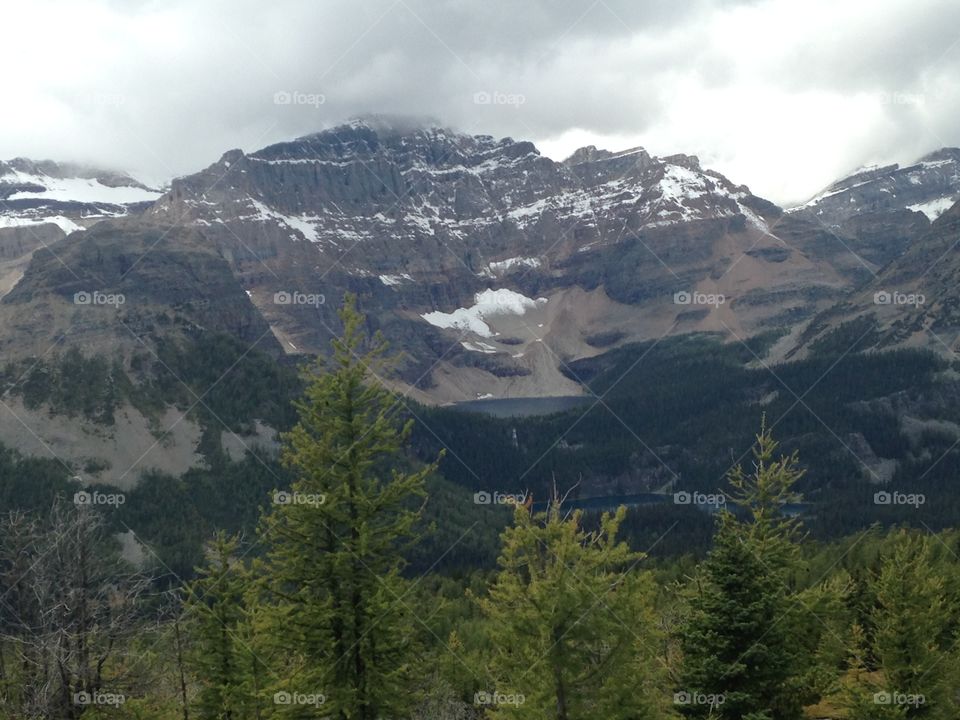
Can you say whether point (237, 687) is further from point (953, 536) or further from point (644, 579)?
point (953, 536)

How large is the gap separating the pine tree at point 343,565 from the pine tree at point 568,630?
3312 millimetres

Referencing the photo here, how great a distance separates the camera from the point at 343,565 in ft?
83.0

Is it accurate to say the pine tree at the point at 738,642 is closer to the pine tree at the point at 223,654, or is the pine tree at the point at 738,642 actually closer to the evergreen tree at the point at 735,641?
the evergreen tree at the point at 735,641

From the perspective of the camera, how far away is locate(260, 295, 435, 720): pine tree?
25047 mm

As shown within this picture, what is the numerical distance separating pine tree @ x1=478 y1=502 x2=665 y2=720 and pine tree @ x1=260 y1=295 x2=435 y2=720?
3312 mm

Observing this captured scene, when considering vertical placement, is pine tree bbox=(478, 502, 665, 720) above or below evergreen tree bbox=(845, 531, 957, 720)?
above

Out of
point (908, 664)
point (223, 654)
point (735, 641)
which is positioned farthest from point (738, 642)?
point (223, 654)

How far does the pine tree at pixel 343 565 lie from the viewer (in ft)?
82.2

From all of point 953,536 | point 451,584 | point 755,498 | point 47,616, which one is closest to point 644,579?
point 755,498

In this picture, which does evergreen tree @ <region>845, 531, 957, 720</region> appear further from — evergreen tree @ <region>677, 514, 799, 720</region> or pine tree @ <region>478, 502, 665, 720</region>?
pine tree @ <region>478, 502, 665, 720</region>

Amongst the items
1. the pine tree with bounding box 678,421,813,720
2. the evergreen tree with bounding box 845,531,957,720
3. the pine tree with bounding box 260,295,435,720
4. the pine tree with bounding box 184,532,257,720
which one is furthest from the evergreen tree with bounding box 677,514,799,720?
the pine tree with bounding box 184,532,257,720

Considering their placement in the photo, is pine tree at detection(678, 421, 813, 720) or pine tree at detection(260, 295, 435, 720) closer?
pine tree at detection(260, 295, 435, 720)

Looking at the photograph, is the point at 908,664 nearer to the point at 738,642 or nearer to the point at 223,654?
the point at 738,642

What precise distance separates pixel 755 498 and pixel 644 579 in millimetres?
9739
